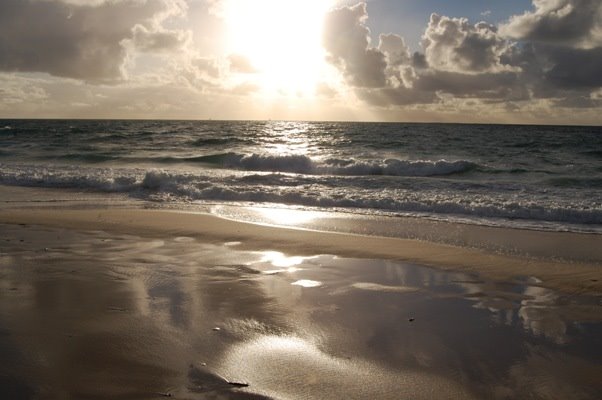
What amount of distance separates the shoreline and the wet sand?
6 centimetres

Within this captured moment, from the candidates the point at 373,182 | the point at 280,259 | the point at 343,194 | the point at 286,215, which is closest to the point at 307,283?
the point at 280,259

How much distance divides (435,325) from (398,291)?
1.17 m

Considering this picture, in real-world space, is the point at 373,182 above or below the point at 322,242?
above

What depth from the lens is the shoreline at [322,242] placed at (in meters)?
7.25

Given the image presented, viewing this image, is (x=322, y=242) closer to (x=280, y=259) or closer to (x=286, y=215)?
(x=280, y=259)

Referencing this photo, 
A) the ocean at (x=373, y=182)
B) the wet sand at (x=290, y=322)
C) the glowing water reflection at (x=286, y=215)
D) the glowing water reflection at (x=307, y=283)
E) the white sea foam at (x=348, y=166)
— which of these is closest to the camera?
the wet sand at (x=290, y=322)

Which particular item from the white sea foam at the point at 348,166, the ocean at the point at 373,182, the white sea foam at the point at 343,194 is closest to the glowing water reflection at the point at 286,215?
the ocean at the point at 373,182

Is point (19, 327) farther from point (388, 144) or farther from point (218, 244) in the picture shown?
point (388, 144)

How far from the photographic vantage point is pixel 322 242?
912 cm

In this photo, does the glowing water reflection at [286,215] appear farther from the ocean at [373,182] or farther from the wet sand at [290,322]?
the wet sand at [290,322]

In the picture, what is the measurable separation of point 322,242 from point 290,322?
4.17 meters

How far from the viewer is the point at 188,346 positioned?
4355mm

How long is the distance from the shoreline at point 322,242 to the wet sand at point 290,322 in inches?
2.3

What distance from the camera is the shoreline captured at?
725 centimetres
